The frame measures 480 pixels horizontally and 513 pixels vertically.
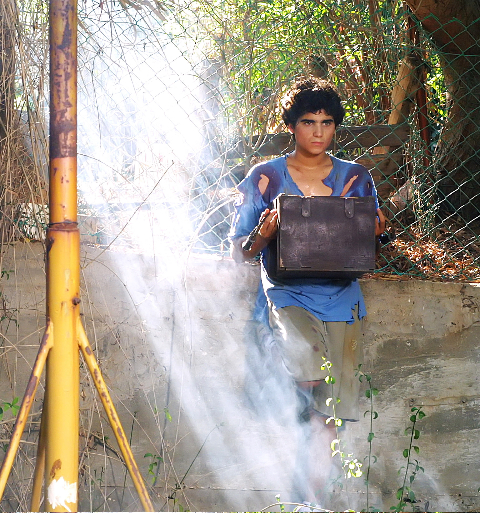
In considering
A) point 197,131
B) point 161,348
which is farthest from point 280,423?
point 197,131

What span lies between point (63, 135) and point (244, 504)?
2.50 meters

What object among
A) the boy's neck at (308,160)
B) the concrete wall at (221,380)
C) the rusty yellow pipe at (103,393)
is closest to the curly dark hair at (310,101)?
the boy's neck at (308,160)

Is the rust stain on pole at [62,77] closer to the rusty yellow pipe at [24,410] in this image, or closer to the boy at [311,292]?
the rusty yellow pipe at [24,410]

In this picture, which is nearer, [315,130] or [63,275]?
[63,275]

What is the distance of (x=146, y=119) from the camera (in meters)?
3.56

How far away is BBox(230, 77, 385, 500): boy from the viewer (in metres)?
2.99

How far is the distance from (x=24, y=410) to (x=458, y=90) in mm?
3835

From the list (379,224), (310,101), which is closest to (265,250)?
(379,224)

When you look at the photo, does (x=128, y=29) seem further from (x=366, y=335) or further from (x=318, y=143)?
(x=366, y=335)

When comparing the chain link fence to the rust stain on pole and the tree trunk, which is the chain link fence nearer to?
the tree trunk

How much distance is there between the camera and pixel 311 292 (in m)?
3.10

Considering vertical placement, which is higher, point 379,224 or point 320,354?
point 379,224

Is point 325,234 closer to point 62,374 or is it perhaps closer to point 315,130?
point 315,130

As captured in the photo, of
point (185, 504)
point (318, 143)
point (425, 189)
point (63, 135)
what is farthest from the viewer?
point (425, 189)
